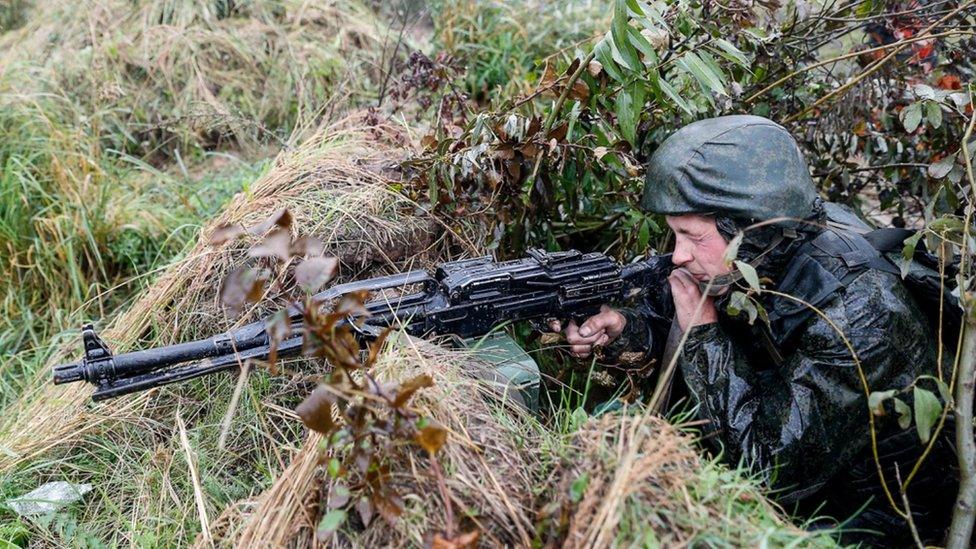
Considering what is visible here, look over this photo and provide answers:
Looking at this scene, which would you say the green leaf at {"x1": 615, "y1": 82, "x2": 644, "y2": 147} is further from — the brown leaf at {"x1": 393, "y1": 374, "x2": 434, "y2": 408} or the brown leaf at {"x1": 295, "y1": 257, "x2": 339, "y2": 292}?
the brown leaf at {"x1": 295, "y1": 257, "x2": 339, "y2": 292}

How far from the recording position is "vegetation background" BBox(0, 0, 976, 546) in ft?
6.72

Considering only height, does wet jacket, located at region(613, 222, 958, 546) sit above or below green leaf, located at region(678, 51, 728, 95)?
below

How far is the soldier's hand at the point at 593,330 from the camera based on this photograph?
10.4 ft

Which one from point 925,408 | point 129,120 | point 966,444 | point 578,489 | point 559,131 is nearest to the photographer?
point 578,489

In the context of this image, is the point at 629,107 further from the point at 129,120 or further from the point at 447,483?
the point at 129,120

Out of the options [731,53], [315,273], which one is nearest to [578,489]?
[315,273]

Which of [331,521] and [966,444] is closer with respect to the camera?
[331,521]

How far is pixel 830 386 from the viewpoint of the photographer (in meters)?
2.67

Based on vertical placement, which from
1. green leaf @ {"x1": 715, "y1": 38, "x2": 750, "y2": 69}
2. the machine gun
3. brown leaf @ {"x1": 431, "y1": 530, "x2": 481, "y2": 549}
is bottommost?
the machine gun

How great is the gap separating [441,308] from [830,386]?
4.18 feet

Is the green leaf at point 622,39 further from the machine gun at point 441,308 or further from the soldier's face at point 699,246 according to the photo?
the machine gun at point 441,308

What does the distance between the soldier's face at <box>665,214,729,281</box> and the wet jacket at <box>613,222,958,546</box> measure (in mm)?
195

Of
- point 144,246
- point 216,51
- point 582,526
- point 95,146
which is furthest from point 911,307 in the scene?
point 216,51

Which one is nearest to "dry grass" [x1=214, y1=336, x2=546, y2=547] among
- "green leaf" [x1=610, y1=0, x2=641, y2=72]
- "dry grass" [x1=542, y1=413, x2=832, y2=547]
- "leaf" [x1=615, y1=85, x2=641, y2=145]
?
"dry grass" [x1=542, y1=413, x2=832, y2=547]
